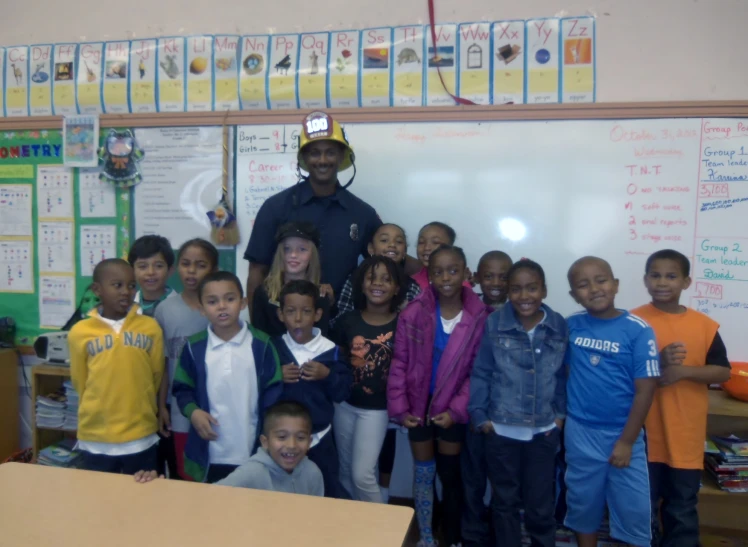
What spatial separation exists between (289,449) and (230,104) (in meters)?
1.94

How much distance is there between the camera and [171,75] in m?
2.80

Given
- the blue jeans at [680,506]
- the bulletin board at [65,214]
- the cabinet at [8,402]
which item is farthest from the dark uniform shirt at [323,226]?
the cabinet at [8,402]

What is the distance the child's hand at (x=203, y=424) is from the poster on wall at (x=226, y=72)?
170cm

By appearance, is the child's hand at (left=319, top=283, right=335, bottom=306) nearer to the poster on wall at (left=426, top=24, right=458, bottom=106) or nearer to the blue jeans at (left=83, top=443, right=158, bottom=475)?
the blue jeans at (left=83, top=443, right=158, bottom=475)

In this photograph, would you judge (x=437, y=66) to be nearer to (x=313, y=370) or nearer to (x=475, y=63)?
(x=475, y=63)

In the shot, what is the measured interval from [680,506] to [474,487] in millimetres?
746

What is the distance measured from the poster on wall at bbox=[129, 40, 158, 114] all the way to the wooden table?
2.17 metres

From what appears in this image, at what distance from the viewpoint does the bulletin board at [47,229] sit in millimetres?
2900

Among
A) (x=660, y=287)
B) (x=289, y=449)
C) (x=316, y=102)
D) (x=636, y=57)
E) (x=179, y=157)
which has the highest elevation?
(x=636, y=57)

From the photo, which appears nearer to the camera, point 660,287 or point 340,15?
point 660,287

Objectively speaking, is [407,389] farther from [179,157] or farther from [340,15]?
[340,15]

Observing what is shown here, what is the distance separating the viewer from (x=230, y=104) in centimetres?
275

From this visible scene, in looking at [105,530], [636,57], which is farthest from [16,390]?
[636,57]

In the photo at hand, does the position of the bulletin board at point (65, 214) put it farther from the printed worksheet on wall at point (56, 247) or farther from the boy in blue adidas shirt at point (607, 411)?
the boy in blue adidas shirt at point (607, 411)
